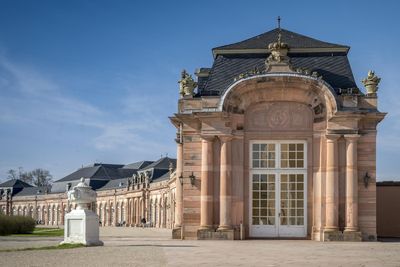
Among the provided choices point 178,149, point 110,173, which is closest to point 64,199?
point 110,173

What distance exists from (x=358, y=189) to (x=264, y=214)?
3.65m

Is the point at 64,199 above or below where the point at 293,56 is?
below

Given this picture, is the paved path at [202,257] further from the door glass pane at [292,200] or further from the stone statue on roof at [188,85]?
the stone statue on roof at [188,85]

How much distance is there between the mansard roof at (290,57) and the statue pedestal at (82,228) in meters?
7.35

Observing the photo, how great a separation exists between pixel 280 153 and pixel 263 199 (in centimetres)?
189

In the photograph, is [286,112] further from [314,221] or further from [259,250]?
[259,250]

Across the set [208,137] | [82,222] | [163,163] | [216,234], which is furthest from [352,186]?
[163,163]

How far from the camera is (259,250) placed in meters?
18.5

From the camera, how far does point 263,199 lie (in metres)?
25.7

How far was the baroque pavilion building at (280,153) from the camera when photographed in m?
24.8

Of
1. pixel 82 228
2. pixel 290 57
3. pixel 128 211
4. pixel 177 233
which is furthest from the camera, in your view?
pixel 128 211

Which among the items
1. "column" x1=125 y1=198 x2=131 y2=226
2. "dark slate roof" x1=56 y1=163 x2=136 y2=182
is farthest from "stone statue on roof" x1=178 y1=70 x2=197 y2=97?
"dark slate roof" x1=56 y1=163 x2=136 y2=182

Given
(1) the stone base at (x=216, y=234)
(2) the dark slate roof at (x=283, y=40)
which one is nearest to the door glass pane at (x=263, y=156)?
(1) the stone base at (x=216, y=234)

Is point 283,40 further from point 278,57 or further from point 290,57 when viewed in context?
point 278,57
